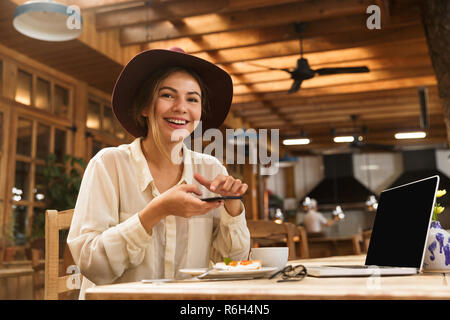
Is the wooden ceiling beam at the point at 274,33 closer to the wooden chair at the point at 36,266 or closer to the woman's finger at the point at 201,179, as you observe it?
the wooden chair at the point at 36,266

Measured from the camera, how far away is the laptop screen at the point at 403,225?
1004mm

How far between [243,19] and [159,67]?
407 cm

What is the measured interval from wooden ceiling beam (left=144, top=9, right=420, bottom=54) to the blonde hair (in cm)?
434

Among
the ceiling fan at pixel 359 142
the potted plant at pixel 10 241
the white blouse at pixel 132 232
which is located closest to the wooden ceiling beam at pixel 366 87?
the ceiling fan at pixel 359 142

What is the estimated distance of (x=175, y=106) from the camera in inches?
55.6

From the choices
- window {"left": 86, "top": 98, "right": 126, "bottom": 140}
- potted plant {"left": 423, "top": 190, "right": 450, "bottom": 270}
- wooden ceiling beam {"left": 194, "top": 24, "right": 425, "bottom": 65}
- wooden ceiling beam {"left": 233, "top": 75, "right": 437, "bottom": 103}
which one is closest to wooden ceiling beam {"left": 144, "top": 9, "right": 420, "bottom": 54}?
wooden ceiling beam {"left": 194, "top": 24, "right": 425, "bottom": 65}

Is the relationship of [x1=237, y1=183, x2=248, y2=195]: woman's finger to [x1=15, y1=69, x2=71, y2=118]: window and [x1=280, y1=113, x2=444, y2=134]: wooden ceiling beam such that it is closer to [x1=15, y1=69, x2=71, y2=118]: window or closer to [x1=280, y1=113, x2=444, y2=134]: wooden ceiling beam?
[x1=15, y1=69, x2=71, y2=118]: window

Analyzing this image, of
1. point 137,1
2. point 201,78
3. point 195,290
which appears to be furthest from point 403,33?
point 195,290

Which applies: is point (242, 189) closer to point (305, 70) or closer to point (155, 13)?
point (155, 13)

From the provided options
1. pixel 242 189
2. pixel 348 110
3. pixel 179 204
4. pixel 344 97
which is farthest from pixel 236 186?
pixel 348 110

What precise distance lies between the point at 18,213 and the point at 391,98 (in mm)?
6907

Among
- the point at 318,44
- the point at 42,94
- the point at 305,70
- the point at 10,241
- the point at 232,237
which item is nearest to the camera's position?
the point at 232,237

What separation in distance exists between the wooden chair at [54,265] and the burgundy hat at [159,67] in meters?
0.40

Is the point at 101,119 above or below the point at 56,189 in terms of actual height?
above
